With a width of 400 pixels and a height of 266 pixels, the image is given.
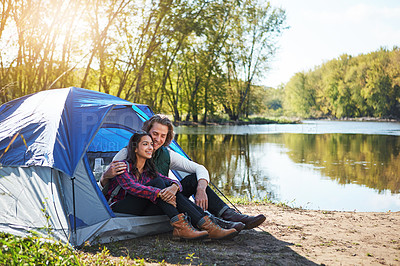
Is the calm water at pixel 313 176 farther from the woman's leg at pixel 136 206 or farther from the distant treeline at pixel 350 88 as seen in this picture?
the distant treeline at pixel 350 88

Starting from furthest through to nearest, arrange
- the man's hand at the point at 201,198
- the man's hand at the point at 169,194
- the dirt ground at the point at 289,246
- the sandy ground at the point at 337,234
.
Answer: the man's hand at the point at 201,198 < the man's hand at the point at 169,194 < the sandy ground at the point at 337,234 < the dirt ground at the point at 289,246

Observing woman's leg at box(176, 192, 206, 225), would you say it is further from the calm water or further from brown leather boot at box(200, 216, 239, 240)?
the calm water

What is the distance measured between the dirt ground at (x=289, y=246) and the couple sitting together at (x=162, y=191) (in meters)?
0.16

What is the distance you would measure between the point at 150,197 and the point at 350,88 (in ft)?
146

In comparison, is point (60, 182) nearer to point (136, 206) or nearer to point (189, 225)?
point (136, 206)

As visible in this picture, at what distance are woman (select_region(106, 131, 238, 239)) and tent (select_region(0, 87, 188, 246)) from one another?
12 cm

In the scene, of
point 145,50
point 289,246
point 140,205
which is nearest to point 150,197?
point 140,205

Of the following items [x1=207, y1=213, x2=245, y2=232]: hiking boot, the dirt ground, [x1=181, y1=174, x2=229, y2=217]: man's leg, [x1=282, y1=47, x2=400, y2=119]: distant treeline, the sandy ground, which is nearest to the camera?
the dirt ground

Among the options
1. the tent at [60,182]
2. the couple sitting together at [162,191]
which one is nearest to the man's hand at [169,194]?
the couple sitting together at [162,191]

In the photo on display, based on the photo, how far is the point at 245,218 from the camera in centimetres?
334

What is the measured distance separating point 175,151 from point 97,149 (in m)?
1.24

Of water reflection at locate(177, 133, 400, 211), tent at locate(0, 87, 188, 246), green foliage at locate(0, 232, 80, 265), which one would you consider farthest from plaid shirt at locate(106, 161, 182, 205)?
water reflection at locate(177, 133, 400, 211)

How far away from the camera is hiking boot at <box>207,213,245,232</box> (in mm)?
3215

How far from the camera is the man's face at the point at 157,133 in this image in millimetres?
3494
